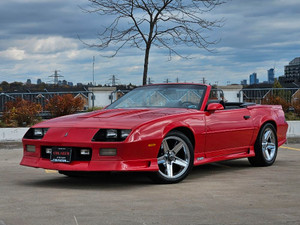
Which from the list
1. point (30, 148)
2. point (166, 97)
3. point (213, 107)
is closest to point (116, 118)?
point (30, 148)

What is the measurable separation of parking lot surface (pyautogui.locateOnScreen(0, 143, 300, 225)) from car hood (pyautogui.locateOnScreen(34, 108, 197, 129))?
2.52 ft

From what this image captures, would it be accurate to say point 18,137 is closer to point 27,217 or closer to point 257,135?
point 257,135

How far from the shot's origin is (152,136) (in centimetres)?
666

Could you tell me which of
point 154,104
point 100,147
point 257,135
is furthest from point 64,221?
point 257,135

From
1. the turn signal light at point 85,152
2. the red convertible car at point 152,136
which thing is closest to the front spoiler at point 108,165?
the red convertible car at point 152,136

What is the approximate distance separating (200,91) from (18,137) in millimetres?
7355

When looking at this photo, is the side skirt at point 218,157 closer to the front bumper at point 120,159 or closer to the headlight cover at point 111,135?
the front bumper at point 120,159

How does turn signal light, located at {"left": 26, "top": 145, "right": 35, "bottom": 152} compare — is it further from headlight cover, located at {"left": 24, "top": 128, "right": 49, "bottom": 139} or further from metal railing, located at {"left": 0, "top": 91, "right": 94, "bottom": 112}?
metal railing, located at {"left": 0, "top": 91, "right": 94, "bottom": 112}

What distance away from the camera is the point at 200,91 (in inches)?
316

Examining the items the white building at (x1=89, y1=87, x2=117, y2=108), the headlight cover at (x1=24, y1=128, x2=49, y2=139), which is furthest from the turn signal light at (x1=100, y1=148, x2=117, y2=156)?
the white building at (x1=89, y1=87, x2=117, y2=108)

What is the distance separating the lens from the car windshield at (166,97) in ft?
25.7

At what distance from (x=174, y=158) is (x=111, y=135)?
0.96 m

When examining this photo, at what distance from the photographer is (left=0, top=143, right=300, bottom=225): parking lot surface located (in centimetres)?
485

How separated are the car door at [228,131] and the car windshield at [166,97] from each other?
356 mm
